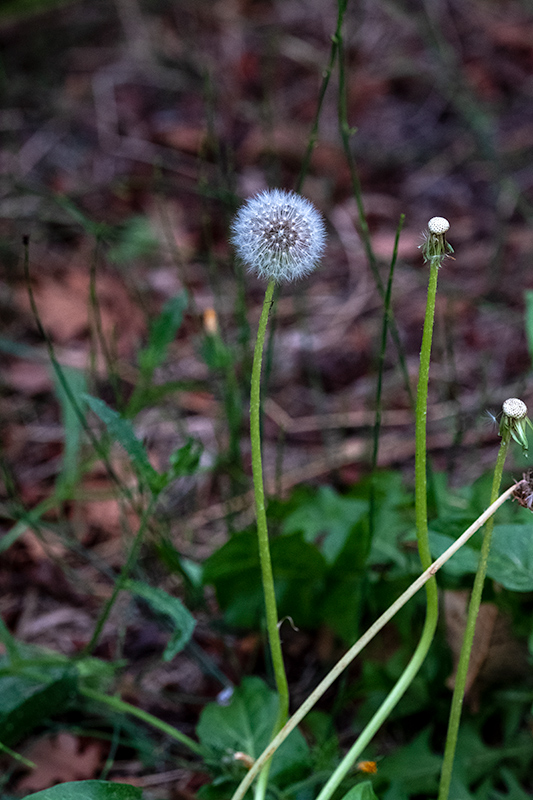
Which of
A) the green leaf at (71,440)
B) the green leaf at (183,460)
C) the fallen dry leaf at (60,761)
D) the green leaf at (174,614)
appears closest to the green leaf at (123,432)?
the green leaf at (183,460)

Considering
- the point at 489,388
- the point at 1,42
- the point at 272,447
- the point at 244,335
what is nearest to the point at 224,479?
A: the point at 272,447

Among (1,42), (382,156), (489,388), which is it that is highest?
(1,42)

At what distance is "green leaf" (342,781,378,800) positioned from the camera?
3.12 ft

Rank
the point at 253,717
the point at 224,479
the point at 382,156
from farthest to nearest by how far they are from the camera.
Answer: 1. the point at 382,156
2. the point at 224,479
3. the point at 253,717

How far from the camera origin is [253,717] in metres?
1.28

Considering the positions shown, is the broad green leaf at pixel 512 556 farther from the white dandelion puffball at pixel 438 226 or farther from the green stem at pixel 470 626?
the white dandelion puffball at pixel 438 226

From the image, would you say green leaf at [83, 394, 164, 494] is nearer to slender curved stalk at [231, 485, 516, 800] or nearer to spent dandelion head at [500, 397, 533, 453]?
slender curved stalk at [231, 485, 516, 800]

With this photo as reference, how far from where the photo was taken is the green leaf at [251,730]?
1.19m

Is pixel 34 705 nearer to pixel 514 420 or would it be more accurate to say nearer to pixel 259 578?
pixel 259 578

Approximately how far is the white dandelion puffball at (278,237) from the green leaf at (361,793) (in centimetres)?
69

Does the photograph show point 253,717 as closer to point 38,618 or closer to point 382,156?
point 38,618

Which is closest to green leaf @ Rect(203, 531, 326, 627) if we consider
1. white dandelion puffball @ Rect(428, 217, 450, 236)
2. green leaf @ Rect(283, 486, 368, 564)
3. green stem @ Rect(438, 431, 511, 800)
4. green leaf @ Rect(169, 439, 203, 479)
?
green leaf @ Rect(283, 486, 368, 564)

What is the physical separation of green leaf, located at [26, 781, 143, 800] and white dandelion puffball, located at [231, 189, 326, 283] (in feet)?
2.43

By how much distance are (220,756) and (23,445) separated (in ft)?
4.53
